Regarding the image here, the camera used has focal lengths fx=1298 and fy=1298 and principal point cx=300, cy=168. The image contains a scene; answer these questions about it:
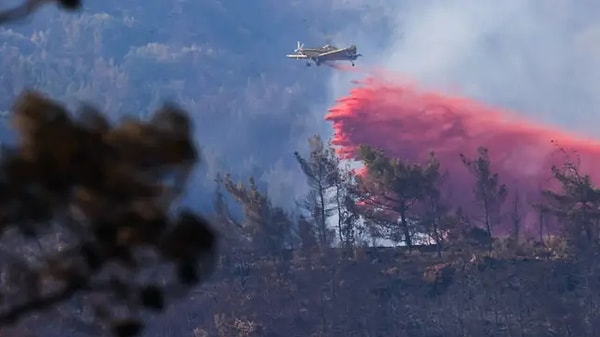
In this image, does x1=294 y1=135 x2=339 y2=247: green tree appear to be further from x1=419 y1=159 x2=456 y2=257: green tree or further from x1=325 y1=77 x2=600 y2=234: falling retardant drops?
x1=325 y1=77 x2=600 y2=234: falling retardant drops

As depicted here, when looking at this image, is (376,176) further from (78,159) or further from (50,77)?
(50,77)

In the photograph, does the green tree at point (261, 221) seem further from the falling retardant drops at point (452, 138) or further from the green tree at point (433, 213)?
the falling retardant drops at point (452, 138)

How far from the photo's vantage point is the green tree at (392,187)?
70.6 m

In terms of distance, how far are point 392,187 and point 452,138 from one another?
21.8m

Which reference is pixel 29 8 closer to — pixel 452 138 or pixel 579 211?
pixel 579 211

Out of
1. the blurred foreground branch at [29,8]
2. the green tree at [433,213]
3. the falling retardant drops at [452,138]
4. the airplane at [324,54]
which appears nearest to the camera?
the blurred foreground branch at [29,8]

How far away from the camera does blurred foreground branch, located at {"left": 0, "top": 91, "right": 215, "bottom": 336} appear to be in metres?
9.73

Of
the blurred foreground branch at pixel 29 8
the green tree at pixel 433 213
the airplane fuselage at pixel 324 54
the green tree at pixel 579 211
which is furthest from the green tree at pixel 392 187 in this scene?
the blurred foreground branch at pixel 29 8

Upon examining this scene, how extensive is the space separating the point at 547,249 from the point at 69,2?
203ft

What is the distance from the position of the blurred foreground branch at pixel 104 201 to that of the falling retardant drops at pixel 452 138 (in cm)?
7673

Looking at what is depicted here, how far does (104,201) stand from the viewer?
9781mm

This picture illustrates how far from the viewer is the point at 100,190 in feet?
32.0

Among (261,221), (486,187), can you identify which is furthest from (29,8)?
(486,187)

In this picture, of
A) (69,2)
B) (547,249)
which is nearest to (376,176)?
(547,249)
